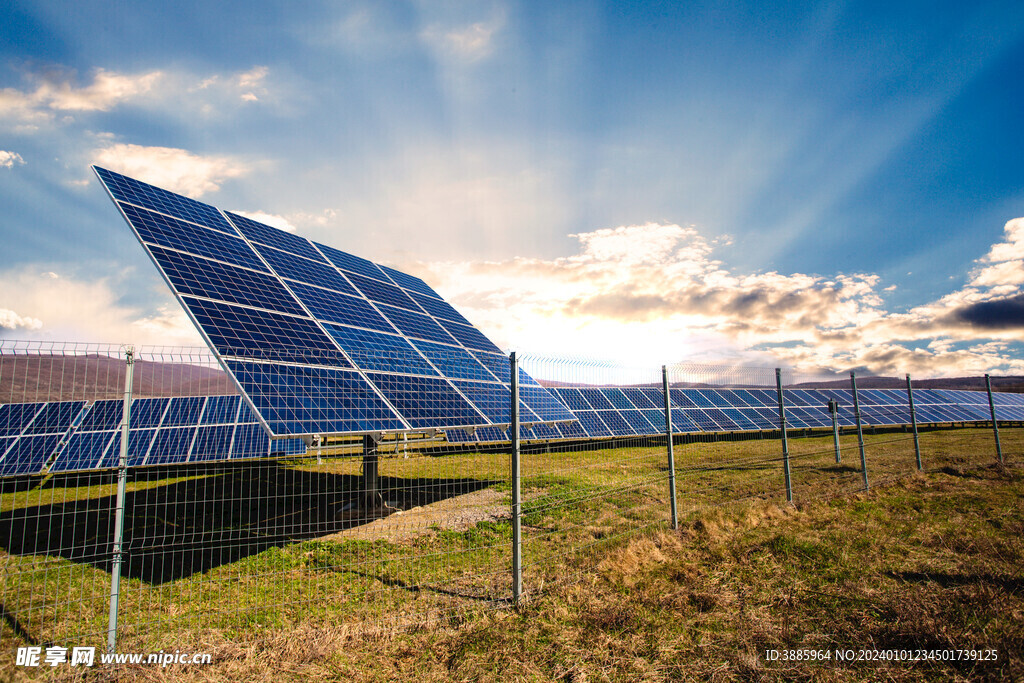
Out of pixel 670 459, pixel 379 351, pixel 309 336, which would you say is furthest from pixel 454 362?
pixel 670 459

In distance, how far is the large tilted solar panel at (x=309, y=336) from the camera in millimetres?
8008

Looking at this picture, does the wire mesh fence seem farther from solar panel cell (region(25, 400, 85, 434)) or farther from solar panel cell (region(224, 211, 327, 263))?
solar panel cell (region(224, 211, 327, 263))

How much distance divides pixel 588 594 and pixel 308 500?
10.5 m

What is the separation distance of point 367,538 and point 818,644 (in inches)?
307

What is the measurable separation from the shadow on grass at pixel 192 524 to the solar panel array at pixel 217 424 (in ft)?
4.13

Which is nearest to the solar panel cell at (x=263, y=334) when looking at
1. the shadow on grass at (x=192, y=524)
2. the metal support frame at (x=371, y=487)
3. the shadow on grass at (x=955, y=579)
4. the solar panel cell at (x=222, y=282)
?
the solar panel cell at (x=222, y=282)

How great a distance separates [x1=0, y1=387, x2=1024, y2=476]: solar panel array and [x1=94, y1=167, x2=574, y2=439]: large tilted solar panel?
984mm

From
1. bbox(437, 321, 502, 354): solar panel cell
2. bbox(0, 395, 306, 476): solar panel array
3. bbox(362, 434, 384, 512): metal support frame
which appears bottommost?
bbox(362, 434, 384, 512): metal support frame

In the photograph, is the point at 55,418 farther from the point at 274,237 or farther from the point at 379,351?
the point at 379,351

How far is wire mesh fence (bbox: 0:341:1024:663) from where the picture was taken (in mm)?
6023

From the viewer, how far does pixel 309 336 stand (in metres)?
10.0

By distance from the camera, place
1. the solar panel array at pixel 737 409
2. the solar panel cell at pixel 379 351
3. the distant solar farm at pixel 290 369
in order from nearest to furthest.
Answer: the distant solar farm at pixel 290 369 < the solar panel cell at pixel 379 351 < the solar panel array at pixel 737 409

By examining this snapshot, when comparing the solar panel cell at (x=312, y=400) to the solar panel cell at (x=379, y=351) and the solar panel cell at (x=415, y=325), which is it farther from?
the solar panel cell at (x=415, y=325)

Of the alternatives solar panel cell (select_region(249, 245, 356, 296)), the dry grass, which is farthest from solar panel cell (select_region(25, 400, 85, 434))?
the dry grass
